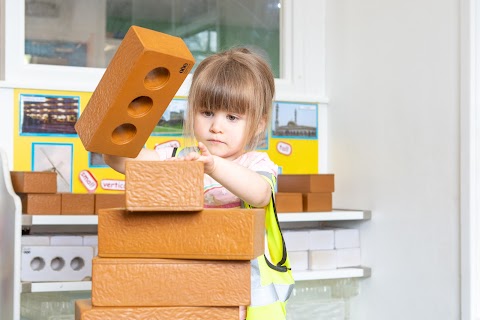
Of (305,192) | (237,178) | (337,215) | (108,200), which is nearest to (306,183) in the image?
(305,192)

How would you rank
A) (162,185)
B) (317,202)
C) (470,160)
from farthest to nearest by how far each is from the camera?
(317,202) → (470,160) → (162,185)

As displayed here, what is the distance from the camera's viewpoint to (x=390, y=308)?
2.26m

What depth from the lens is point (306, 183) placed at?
2.29 metres

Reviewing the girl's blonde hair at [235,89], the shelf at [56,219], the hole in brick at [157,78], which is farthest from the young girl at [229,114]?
the shelf at [56,219]

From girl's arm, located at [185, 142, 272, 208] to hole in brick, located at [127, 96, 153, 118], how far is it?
9 cm

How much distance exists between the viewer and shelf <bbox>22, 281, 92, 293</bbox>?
6.38 feet

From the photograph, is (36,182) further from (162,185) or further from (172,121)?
(162,185)

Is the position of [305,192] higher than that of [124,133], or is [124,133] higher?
[124,133]

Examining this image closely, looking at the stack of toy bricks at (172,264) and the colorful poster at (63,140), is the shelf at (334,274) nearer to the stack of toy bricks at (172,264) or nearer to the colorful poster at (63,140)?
the colorful poster at (63,140)

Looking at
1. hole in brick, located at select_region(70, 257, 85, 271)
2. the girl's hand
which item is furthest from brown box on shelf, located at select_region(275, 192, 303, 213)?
the girl's hand

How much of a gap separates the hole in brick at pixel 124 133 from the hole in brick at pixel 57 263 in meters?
0.94

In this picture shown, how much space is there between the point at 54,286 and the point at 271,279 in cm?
84

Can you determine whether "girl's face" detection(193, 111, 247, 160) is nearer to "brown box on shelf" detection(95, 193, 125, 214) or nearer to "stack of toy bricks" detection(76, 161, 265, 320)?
"stack of toy bricks" detection(76, 161, 265, 320)
